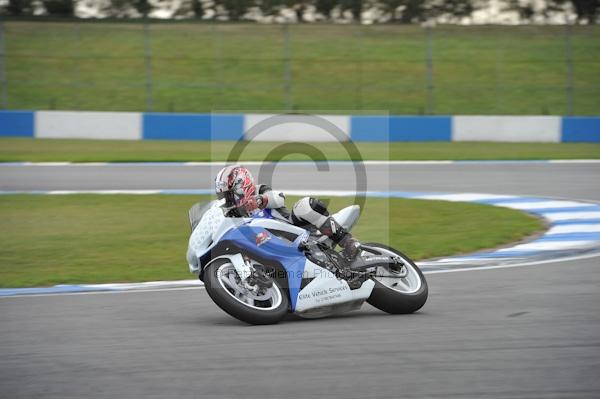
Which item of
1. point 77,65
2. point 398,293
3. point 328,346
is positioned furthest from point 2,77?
point 328,346

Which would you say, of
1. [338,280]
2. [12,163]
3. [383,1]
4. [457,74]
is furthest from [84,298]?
[383,1]

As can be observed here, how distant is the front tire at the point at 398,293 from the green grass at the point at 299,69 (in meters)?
20.5

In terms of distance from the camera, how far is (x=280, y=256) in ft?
21.6

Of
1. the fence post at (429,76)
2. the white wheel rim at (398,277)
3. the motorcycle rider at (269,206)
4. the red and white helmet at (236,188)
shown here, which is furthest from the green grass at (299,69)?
the red and white helmet at (236,188)

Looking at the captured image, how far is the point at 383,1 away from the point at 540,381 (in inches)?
1204

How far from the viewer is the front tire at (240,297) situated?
20.6ft

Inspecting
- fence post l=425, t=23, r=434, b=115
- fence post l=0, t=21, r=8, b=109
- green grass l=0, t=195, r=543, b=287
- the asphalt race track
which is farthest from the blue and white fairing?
fence post l=0, t=21, r=8, b=109

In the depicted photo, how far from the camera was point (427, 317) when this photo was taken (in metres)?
6.63

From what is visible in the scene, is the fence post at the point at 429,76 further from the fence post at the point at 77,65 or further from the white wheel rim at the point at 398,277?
the white wheel rim at the point at 398,277

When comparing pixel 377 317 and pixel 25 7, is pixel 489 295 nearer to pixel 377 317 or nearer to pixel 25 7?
pixel 377 317

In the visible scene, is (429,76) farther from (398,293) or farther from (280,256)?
(280,256)

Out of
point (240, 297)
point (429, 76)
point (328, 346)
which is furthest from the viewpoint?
point (429, 76)

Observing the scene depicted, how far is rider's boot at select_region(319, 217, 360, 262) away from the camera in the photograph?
21.8 ft

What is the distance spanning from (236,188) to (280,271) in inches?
24.6
